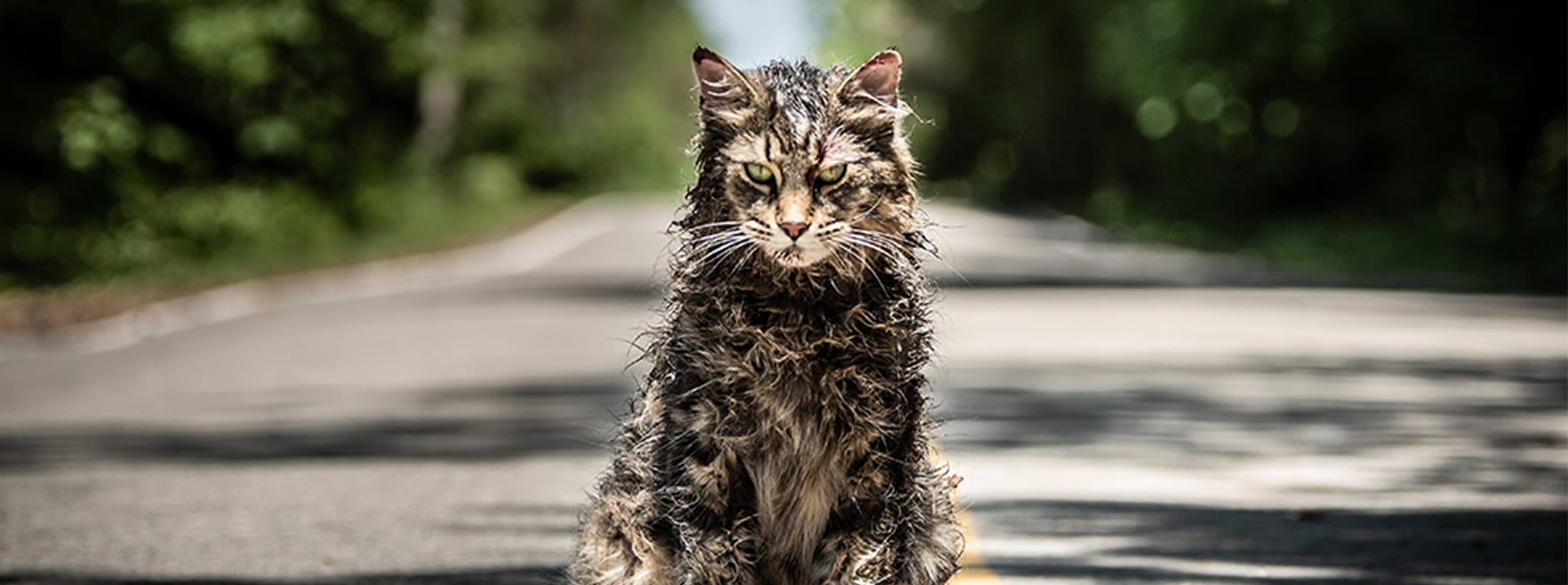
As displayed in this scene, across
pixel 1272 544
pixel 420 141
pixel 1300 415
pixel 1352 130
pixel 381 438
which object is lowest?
pixel 1272 544

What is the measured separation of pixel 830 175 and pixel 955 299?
1881cm

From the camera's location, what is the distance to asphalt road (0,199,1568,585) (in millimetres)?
7730

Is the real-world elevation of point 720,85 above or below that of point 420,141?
below

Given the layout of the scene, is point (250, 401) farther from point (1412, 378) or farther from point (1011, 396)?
point (1412, 378)

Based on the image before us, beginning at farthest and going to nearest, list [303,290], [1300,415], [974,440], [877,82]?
[303,290], [1300,415], [974,440], [877,82]

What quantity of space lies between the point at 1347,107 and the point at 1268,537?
104ft

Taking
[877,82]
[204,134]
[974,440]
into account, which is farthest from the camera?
[204,134]

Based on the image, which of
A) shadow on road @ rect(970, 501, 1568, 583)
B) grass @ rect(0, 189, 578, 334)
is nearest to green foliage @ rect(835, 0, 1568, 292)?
grass @ rect(0, 189, 578, 334)

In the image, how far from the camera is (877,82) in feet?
15.9

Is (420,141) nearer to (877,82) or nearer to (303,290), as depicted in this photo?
(303,290)

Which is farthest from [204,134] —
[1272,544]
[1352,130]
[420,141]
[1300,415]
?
[1272,544]

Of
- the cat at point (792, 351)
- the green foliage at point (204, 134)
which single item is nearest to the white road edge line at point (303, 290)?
the green foliage at point (204, 134)

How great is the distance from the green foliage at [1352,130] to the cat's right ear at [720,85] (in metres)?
20.6

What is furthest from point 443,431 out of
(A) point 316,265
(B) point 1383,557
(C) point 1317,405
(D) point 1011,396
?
(A) point 316,265
